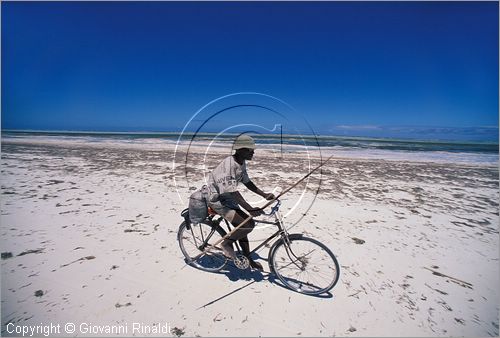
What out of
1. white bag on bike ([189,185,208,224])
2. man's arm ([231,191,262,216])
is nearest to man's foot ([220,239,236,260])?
white bag on bike ([189,185,208,224])

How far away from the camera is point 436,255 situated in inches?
207

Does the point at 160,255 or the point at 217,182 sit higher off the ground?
the point at 217,182

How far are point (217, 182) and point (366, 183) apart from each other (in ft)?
30.3

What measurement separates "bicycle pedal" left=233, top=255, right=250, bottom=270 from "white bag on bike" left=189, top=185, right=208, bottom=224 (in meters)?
0.92

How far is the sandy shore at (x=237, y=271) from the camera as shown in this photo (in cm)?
345

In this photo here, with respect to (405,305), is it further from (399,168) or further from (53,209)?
(399,168)

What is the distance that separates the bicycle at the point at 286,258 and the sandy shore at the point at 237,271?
0.67ft

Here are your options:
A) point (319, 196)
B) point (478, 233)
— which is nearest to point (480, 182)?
point (478, 233)

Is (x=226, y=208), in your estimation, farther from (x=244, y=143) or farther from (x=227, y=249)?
(x=244, y=143)

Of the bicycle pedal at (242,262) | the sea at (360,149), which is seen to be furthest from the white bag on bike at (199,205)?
the sea at (360,149)

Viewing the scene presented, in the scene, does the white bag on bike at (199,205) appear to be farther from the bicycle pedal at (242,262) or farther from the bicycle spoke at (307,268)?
the bicycle spoke at (307,268)

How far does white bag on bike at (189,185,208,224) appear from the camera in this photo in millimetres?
4023

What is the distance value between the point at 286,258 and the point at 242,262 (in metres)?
0.84

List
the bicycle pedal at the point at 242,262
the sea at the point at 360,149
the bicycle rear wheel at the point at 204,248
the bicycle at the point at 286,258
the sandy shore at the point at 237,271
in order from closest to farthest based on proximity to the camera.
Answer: the sandy shore at the point at 237,271 → the bicycle at the point at 286,258 → the bicycle pedal at the point at 242,262 → the bicycle rear wheel at the point at 204,248 → the sea at the point at 360,149
